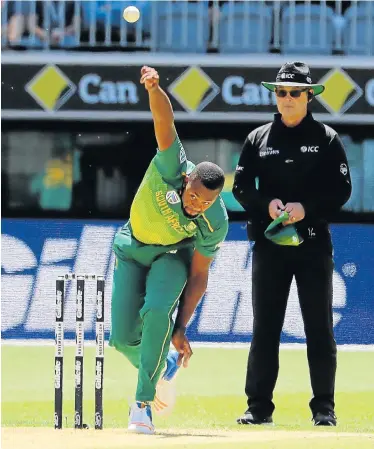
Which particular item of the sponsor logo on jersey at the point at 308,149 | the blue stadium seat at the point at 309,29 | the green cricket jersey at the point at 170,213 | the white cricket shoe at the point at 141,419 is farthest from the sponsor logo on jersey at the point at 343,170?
the blue stadium seat at the point at 309,29

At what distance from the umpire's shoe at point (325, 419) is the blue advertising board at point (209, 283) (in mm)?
5134

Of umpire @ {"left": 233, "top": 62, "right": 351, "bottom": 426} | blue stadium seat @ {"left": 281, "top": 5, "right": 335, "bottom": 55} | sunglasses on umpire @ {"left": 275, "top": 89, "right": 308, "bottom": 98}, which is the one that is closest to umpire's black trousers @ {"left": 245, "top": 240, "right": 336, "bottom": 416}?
umpire @ {"left": 233, "top": 62, "right": 351, "bottom": 426}

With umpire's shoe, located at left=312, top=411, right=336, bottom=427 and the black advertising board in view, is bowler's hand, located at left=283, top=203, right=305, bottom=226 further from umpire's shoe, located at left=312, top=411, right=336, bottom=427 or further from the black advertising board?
the black advertising board

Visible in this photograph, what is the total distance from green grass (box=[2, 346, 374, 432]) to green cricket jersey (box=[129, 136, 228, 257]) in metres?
1.13

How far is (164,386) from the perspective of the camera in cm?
768

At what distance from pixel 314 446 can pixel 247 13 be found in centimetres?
906

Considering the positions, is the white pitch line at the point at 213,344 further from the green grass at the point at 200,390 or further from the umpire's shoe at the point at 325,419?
the umpire's shoe at the point at 325,419

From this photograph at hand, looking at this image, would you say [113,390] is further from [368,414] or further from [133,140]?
[133,140]

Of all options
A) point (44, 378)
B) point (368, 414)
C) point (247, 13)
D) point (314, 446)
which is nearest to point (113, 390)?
point (44, 378)

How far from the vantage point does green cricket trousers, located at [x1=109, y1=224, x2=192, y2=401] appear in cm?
724

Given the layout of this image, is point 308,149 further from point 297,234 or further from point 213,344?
point 213,344

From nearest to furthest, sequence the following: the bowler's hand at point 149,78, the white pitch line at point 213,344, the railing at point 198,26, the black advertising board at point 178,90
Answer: the bowler's hand at point 149,78 < the white pitch line at point 213,344 < the black advertising board at point 178,90 < the railing at point 198,26

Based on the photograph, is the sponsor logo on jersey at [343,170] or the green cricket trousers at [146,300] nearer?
the green cricket trousers at [146,300]

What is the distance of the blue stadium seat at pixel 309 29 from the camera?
14344mm
